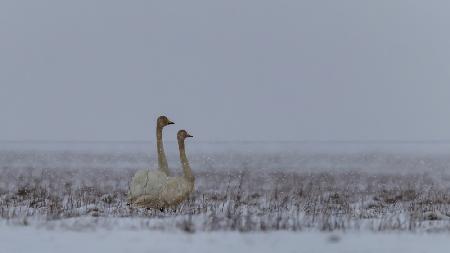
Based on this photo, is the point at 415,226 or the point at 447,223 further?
the point at 447,223

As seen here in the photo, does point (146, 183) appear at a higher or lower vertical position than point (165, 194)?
higher

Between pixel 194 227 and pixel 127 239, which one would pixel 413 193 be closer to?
pixel 194 227

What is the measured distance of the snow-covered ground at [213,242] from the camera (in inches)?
261

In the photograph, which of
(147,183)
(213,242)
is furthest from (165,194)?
(213,242)

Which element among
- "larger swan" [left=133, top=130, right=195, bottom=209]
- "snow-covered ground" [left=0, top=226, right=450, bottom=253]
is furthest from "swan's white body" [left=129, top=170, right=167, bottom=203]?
"snow-covered ground" [left=0, top=226, right=450, bottom=253]

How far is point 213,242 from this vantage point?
680cm

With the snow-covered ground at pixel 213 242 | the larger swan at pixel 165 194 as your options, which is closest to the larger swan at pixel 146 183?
the larger swan at pixel 165 194

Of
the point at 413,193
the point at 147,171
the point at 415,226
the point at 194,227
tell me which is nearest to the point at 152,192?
the point at 147,171

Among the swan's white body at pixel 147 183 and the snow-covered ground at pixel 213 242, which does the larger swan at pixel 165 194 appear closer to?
the swan's white body at pixel 147 183

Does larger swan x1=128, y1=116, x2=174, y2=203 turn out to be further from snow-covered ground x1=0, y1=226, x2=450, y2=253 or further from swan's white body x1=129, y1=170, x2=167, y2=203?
snow-covered ground x1=0, y1=226, x2=450, y2=253

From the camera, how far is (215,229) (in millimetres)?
7863

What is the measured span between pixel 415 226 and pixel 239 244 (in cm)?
304

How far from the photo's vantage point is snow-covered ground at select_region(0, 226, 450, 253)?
261 inches

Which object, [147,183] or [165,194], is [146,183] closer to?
[147,183]
